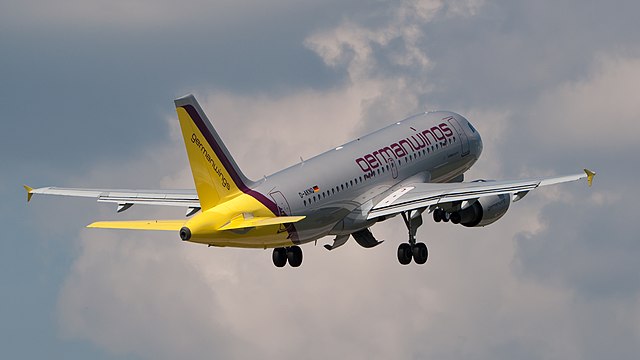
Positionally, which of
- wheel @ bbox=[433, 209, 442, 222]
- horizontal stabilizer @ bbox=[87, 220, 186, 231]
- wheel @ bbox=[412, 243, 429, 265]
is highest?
horizontal stabilizer @ bbox=[87, 220, 186, 231]

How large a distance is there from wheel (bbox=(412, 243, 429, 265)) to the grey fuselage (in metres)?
3.15

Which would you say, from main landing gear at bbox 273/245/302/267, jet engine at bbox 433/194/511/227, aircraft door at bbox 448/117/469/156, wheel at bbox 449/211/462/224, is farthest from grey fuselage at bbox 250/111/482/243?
main landing gear at bbox 273/245/302/267

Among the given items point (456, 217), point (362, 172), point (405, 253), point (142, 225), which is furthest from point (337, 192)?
point (142, 225)

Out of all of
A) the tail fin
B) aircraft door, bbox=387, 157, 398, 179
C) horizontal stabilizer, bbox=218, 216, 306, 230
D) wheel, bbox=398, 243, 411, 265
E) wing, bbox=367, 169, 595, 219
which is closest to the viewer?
the tail fin

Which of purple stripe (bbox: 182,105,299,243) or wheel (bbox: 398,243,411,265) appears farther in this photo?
wheel (bbox: 398,243,411,265)

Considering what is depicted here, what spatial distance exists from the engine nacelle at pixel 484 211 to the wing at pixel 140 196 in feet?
44.4

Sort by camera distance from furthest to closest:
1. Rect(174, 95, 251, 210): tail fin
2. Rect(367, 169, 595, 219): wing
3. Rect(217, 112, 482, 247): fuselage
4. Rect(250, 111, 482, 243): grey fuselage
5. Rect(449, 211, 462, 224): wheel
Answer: Rect(449, 211, 462, 224): wheel → Rect(367, 169, 595, 219): wing → Rect(250, 111, 482, 243): grey fuselage → Rect(217, 112, 482, 247): fuselage → Rect(174, 95, 251, 210): tail fin

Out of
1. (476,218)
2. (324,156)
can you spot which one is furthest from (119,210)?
(476,218)

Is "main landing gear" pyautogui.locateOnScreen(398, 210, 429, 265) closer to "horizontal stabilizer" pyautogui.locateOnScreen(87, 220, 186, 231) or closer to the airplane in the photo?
the airplane

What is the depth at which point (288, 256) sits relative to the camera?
285ft

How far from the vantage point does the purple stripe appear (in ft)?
247

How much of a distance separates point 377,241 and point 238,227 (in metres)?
12.9

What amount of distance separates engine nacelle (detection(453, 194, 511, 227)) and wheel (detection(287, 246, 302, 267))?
8.33 meters

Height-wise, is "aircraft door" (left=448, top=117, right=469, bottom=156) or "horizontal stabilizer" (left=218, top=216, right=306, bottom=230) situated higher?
"aircraft door" (left=448, top=117, right=469, bottom=156)
